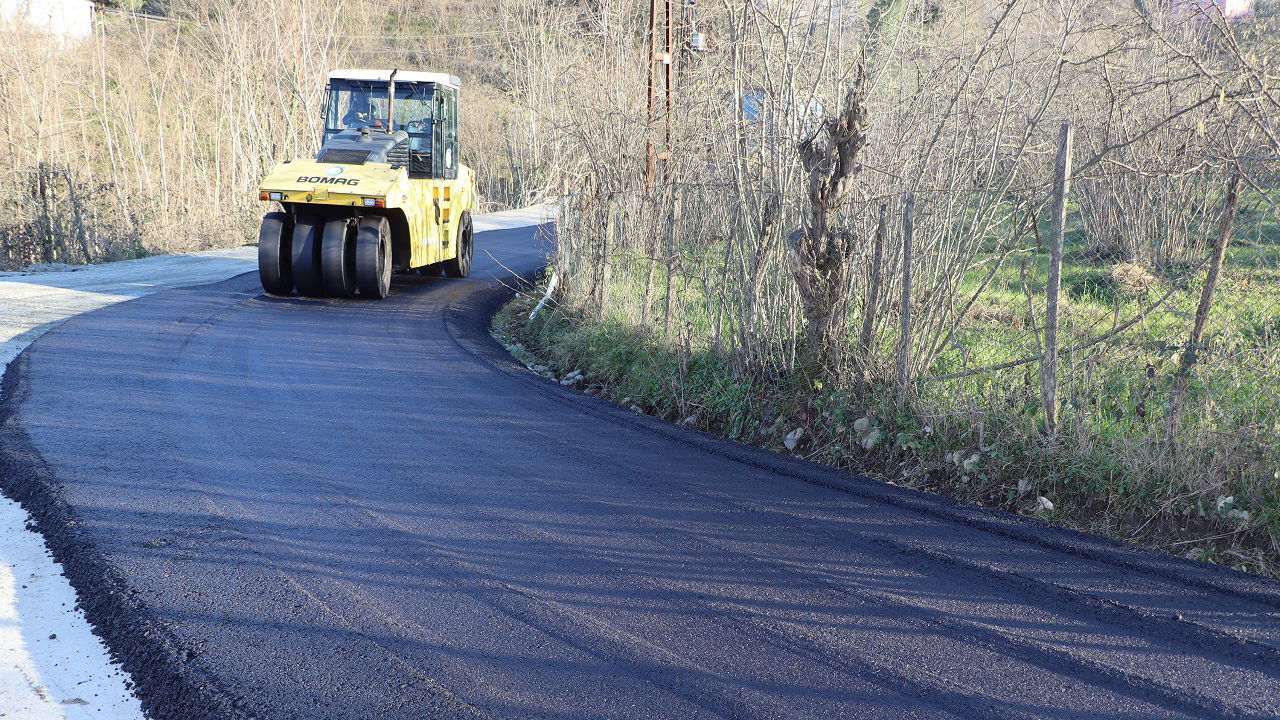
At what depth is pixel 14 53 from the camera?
1664 centimetres

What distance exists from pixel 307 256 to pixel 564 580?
9046 millimetres

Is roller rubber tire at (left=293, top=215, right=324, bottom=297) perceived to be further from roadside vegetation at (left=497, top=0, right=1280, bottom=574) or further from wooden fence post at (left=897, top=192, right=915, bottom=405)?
wooden fence post at (left=897, top=192, right=915, bottom=405)

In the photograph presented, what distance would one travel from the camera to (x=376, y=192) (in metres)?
11.7

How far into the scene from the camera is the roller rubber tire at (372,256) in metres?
12.1

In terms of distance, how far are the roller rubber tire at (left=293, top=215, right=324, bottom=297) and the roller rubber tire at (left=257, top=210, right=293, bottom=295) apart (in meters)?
0.13

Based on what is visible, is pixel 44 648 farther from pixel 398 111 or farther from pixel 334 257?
pixel 398 111

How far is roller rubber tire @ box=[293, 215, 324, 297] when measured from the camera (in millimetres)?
12102

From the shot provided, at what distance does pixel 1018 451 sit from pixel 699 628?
258 cm

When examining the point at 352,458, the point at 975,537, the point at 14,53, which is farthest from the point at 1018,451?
the point at 14,53

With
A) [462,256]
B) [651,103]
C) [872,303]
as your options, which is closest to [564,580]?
[872,303]

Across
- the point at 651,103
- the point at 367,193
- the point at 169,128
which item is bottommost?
the point at 367,193

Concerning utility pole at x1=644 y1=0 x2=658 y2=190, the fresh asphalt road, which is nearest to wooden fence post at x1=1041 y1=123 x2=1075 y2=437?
the fresh asphalt road

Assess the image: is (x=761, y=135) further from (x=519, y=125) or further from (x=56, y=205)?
(x=519, y=125)

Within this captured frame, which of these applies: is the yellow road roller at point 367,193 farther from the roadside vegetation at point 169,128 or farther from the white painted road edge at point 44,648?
the white painted road edge at point 44,648
